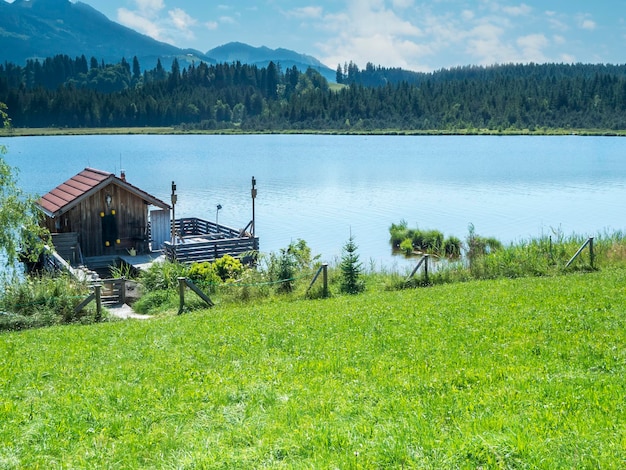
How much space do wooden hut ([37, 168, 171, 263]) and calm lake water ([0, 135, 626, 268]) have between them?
918 centimetres

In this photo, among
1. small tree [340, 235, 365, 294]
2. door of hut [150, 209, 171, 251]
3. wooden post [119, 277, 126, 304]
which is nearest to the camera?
small tree [340, 235, 365, 294]

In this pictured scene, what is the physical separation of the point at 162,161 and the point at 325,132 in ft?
322

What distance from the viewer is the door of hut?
36.2 metres

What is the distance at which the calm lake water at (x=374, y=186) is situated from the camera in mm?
50250

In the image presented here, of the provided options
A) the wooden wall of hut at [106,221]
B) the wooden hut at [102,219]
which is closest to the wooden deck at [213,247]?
the wooden hut at [102,219]

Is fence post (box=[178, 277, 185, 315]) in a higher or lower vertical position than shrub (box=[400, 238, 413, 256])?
higher

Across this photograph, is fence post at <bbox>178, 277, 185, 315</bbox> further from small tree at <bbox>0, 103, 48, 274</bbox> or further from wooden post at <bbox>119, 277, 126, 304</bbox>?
small tree at <bbox>0, 103, 48, 274</bbox>

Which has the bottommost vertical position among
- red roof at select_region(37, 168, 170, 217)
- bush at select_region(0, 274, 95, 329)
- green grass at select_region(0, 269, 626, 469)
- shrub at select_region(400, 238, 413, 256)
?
shrub at select_region(400, 238, 413, 256)

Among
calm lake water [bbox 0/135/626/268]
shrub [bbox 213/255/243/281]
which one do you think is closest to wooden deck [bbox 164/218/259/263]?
shrub [bbox 213/255/243/281]

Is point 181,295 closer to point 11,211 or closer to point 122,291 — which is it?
point 122,291

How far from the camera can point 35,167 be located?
89062 millimetres

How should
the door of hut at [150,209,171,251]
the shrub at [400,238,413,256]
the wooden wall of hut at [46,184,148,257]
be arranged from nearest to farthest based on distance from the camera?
the wooden wall of hut at [46,184,148,257] < the door of hut at [150,209,171,251] < the shrub at [400,238,413,256]

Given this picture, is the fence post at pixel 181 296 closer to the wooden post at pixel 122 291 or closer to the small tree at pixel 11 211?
the wooden post at pixel 122 291

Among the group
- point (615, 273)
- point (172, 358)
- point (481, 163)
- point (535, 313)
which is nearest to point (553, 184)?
point (481, 163)
